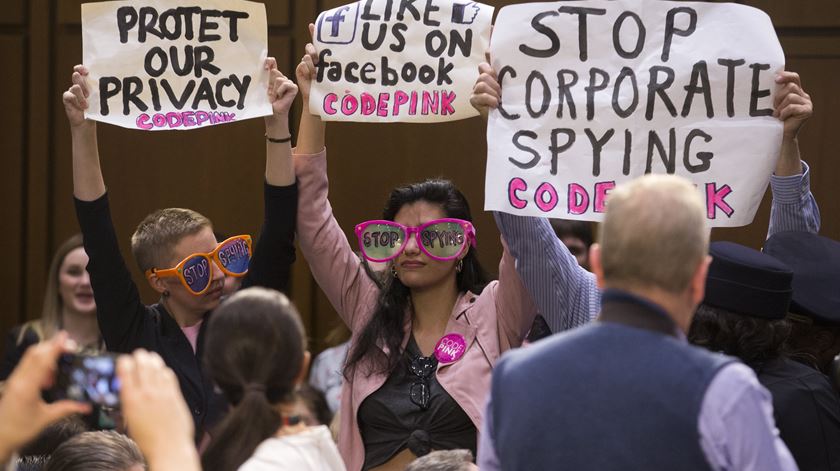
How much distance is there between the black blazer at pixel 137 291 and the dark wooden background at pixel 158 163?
1.76 meters

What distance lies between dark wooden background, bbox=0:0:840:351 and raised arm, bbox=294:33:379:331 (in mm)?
1560

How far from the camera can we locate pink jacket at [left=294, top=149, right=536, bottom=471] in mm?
3818

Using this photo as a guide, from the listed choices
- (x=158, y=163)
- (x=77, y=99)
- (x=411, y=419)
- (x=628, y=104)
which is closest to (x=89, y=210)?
(x=77, y=99)

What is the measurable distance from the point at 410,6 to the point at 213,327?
6.40ft

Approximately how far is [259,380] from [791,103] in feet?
6.46

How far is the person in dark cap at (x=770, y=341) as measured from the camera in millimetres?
3240

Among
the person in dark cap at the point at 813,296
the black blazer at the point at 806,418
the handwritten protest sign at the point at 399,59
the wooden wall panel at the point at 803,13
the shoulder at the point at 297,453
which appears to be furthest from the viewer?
the wooden wall panel at the point at 803,13

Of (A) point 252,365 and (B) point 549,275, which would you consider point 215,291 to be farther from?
(A) point 252,365

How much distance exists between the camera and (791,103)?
369cm

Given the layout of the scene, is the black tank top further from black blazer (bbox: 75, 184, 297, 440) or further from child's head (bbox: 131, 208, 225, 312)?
child's head (bbox: 131, 208, 225, 312)

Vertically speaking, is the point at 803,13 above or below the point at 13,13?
above

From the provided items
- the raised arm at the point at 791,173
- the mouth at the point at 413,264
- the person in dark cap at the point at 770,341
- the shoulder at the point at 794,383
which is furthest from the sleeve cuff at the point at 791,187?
the mouth at the point at 413,264

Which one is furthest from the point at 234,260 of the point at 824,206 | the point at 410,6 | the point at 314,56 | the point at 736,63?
the point at 824,206

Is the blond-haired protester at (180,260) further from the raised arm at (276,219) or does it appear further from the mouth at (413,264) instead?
the mouth at (413,264)
